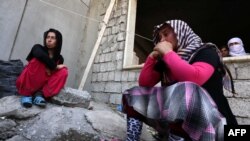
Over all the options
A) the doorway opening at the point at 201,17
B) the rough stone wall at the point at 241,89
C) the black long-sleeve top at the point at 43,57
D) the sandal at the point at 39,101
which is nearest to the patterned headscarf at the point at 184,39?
the rough stone wall at the point at 241,89

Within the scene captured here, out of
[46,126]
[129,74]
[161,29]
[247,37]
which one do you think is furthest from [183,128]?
[247,37]

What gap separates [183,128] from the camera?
1229 mm

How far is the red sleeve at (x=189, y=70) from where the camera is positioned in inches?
50.4

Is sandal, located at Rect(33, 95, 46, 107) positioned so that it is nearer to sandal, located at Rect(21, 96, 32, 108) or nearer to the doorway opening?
sandal, located at Rect(21, 96, 32, 108)

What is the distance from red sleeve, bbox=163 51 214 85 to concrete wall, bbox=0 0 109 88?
256 cm

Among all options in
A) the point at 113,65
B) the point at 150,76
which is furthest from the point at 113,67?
the point at 150,76

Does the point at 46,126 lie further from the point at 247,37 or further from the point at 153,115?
the point at 247,37

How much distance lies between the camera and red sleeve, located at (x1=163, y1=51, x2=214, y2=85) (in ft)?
4.20

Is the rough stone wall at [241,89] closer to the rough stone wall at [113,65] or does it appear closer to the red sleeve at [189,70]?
the red sleeve at [189,70]

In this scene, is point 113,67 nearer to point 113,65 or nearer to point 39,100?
point 113,65

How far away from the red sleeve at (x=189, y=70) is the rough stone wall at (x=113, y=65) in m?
2.17

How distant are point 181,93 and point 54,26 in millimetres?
3057

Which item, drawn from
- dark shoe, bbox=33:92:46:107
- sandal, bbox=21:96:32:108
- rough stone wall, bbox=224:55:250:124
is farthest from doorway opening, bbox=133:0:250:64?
sandal, bbox=21:96:32:108

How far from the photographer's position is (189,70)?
1276 millimetres
